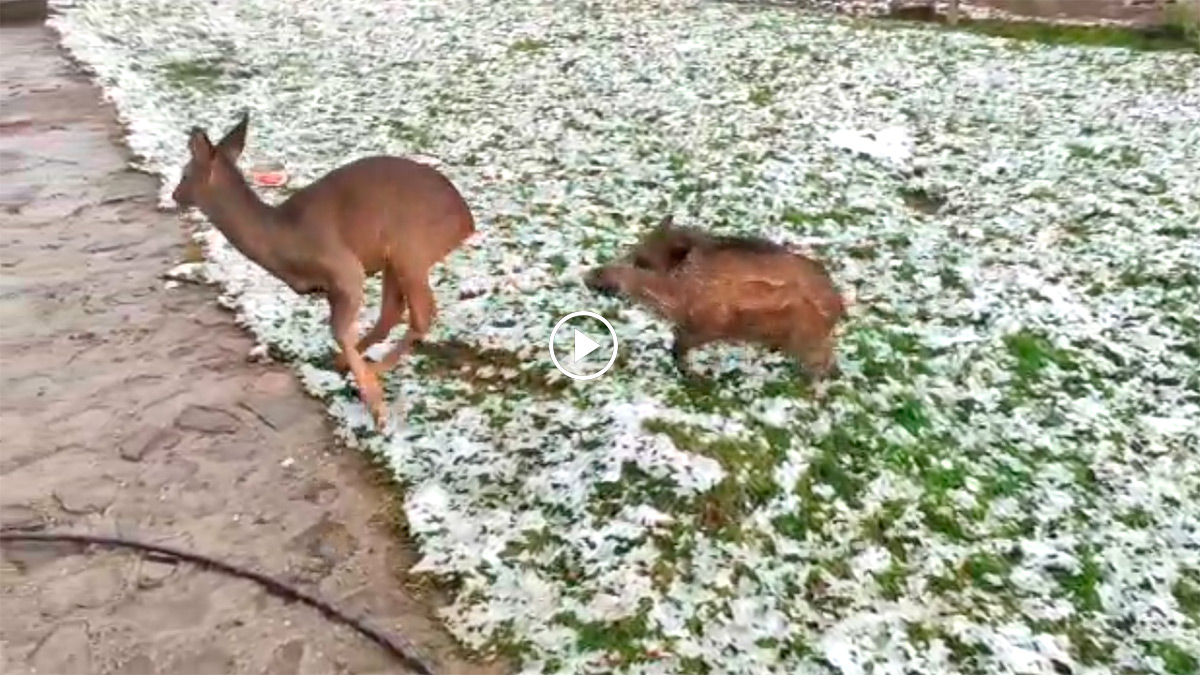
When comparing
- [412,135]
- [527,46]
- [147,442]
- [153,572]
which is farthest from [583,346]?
[527,46]

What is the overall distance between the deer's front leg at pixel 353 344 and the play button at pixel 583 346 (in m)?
0.81

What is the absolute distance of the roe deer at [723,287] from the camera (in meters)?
4.58

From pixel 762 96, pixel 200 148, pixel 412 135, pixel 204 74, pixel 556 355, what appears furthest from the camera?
pixel 204 74

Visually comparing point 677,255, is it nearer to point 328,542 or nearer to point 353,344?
point 353,344

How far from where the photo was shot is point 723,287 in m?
4.57

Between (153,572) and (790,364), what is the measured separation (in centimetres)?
245

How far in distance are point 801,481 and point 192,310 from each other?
9.76ft

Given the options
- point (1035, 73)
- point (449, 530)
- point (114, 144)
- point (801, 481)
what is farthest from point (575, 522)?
point (1035, 73)

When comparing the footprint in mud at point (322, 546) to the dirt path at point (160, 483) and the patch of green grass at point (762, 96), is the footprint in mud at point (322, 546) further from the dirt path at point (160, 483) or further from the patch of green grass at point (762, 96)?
the patch of green grass at point (762, 96)

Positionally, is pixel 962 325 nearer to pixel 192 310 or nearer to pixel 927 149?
pixel 927 149

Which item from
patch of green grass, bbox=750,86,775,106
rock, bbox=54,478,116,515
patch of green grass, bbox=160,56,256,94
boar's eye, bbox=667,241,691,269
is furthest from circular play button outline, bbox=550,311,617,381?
patch of green grass, bbox=160,56,256,94

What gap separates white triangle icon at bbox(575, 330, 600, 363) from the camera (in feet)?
17.7

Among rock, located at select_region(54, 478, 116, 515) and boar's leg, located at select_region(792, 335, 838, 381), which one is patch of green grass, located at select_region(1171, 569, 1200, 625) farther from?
rock, located at select_region(54, 478, 116, 515)

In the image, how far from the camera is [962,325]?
5.70 m
